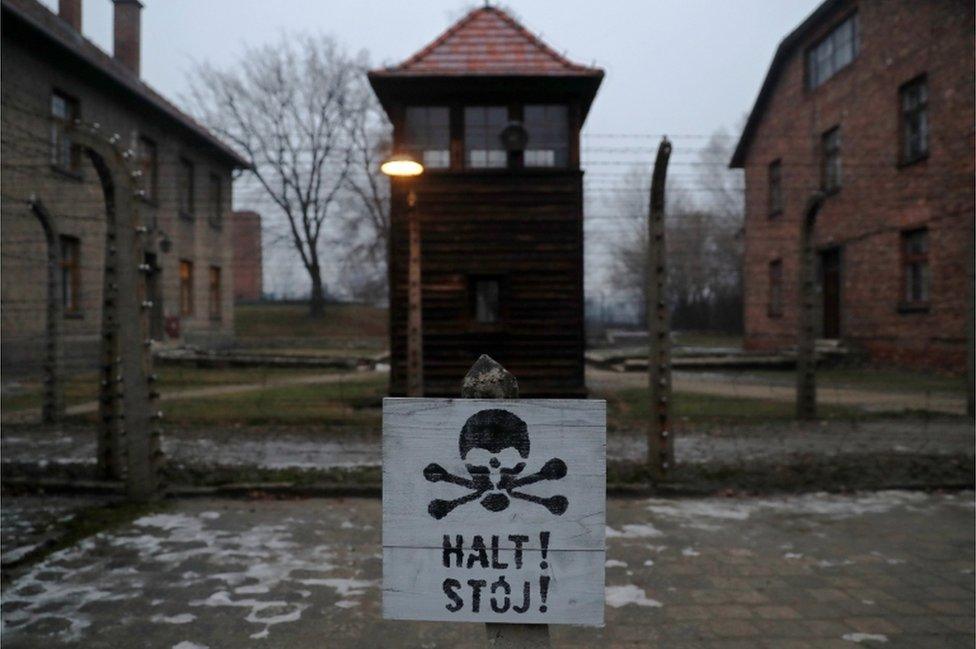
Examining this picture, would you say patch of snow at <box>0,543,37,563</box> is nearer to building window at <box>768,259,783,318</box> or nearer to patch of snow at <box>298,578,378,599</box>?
patch of snow at <box>298,578,378,599</box>

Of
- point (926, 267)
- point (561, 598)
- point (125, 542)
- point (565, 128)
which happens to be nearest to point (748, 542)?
point (561, 598)

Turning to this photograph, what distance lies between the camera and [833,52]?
2103 cm

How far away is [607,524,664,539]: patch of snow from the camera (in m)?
5.04

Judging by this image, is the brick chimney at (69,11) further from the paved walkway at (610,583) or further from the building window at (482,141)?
the paved walkway at (610,583)

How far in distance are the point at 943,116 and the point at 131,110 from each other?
20.2m

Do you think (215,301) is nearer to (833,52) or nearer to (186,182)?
(186,182)

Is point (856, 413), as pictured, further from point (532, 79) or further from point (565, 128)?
point (532, 79)

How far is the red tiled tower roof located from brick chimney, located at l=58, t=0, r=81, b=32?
1287cm

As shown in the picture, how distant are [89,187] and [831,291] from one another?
63.3ft

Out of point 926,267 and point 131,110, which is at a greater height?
point 131,110

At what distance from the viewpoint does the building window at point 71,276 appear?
620 inches

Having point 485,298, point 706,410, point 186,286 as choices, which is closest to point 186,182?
point 186,286

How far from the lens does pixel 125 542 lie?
482 centimetres

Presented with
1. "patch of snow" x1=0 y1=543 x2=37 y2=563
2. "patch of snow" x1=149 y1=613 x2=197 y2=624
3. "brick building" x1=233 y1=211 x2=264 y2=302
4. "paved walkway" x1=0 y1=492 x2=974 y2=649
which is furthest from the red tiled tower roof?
"patch of snow" x1=149 y1=613 x2=197 y2=624
